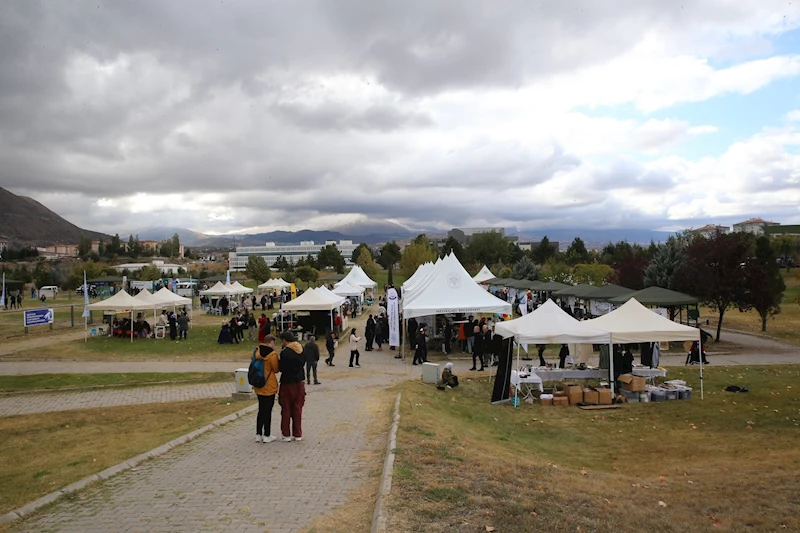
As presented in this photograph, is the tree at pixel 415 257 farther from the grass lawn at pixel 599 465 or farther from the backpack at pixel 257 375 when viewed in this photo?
the backpack at pixel 257 375

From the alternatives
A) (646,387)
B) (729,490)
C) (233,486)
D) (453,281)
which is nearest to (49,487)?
(233,486)

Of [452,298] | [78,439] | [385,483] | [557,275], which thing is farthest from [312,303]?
[557,275]

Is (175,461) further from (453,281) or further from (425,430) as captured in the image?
(453,281)

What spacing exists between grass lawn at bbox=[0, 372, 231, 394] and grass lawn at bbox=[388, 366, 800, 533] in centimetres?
703

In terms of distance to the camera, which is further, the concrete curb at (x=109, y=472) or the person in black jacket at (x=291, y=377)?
the person in black jacket at (x=291, y=377)

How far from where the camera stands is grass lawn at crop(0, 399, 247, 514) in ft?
23.1

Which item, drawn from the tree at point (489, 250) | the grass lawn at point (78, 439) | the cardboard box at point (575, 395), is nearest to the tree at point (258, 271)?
the tree at point (489, 250)

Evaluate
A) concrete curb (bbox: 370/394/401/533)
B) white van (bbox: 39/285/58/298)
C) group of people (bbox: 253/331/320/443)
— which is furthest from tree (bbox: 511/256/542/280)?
A: white van (bbox: 39/285/58/298)

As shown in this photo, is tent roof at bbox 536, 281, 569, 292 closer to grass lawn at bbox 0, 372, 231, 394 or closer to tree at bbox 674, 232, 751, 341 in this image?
tree at bbox 674, 232, 751, 341

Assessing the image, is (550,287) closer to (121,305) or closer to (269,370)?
(121,305)

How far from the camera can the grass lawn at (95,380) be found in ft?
50.9

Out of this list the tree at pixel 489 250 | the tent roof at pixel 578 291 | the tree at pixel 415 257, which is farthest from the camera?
the tree at pixel 489 250

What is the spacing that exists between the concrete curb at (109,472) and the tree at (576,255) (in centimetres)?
6770

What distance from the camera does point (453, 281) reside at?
67.6 feet
